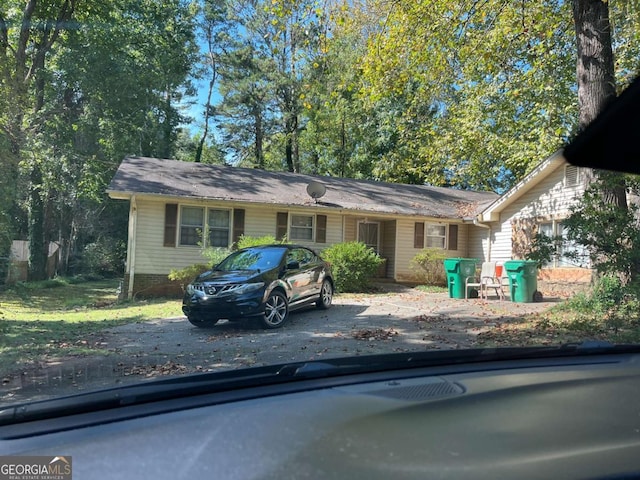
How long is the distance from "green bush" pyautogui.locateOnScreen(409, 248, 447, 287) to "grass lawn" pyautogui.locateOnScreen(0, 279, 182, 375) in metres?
9.37

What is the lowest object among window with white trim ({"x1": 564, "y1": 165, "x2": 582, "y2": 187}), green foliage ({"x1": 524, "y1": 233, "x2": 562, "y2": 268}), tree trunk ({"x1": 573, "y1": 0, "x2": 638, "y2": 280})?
green foliage ({"x1": 524, "y1": 233, "x2": 562, "y2": 268})

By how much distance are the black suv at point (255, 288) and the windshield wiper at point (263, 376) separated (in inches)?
250

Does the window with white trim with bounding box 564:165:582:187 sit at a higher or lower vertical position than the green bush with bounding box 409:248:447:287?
higher

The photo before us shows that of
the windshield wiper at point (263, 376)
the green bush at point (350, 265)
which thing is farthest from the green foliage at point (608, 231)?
the green bush at point (350, 265)

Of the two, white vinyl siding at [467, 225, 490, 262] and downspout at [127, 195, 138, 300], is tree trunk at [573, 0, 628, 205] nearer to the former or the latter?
white vinyl siding at [467, 225, 490, 262]

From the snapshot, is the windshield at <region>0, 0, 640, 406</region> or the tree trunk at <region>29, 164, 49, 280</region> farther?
the tree trunk at <region>29, 164, 49, 280</region>

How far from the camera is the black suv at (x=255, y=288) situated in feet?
31.1

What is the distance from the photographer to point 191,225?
1712 cm

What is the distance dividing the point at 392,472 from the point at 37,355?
298 inches

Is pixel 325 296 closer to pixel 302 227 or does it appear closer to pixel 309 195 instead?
pixel 302 227

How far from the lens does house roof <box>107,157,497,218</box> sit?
16.8 metres

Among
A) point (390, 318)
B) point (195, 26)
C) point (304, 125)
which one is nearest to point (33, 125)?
point (195, 26)

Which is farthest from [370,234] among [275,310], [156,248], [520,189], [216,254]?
[275,310]

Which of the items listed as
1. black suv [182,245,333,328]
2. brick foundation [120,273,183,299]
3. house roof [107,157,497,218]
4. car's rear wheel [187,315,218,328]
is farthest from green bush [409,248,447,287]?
car's rear wheel [187,315,218,328]
